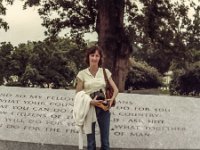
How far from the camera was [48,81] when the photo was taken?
3344 cm

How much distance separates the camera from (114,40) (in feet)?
70.9

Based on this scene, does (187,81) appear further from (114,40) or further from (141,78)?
(114,40)

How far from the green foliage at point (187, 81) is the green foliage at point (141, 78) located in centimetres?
245

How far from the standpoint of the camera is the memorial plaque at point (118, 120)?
9578mm

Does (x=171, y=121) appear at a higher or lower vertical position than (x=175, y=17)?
lower

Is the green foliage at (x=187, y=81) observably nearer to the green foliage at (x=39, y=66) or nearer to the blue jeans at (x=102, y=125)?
the green foliage at (x=39, y=66)

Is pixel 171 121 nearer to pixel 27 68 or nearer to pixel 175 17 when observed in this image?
pixel 175 17

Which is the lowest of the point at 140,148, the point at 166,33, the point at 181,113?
the point at 140,148

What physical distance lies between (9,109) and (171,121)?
299cm

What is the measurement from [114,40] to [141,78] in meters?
17.0

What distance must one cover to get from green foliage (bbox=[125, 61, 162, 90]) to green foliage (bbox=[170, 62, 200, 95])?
2449 millimetres

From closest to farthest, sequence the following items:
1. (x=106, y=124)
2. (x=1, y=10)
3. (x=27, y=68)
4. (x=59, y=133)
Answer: (x=106, y=124)
(x=59, y=133)
(x=1, y=10)
(x=27, y=68)

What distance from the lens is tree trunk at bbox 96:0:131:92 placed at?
21.6 metres

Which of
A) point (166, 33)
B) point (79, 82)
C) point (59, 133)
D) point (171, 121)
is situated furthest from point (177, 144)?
point (166, 33)
